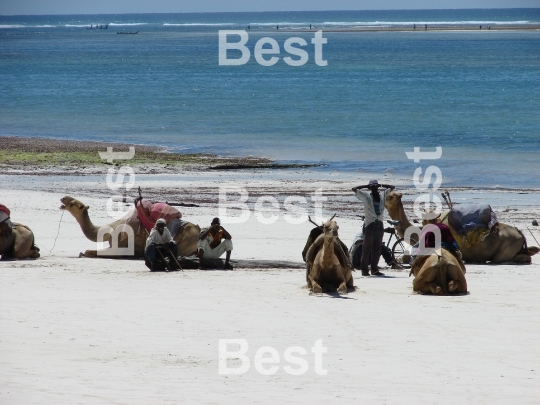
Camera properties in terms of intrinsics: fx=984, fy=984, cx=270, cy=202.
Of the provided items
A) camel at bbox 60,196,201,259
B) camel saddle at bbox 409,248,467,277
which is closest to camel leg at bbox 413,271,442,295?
camel saddle at bbox 409,248,467,277

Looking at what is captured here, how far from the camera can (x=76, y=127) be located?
44406 mm

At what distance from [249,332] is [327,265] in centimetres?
256

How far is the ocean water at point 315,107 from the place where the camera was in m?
34.8

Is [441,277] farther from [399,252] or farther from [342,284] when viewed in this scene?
[399,252]

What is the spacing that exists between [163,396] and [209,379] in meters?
0.68

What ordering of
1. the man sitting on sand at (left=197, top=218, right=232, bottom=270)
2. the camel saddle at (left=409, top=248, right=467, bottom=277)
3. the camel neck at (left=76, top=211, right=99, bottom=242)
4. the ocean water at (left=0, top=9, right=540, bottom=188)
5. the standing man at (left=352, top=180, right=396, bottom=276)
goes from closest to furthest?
the camel saddle at (left=409, top=248, right=467, bottom=277) → the standing man at (left=352, top=180, right=396, bottom=276) → the man sitting on sand at (left=197, top=218, right=232, bottom=270) → the camel neck at (left=76, top=211, right=99, bottom=242) → the ocean water at (left=0, top=9, right=540, bottom=188)

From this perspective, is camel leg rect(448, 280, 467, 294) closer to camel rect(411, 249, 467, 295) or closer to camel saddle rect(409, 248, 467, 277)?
camel rect(411, 249, 467, 295)

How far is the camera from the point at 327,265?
1343 cm

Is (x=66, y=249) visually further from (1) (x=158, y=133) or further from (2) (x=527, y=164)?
(1) (x=158, y=133)

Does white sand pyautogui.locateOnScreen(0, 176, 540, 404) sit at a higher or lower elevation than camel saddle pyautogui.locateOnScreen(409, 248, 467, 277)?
lower

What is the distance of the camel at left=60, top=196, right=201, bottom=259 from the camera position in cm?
1614

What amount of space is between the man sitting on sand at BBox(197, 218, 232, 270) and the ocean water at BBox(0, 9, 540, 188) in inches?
512

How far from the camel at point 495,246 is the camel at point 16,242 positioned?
6016 millimetres

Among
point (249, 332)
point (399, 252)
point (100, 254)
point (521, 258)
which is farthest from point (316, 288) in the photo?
point (521, 258)
